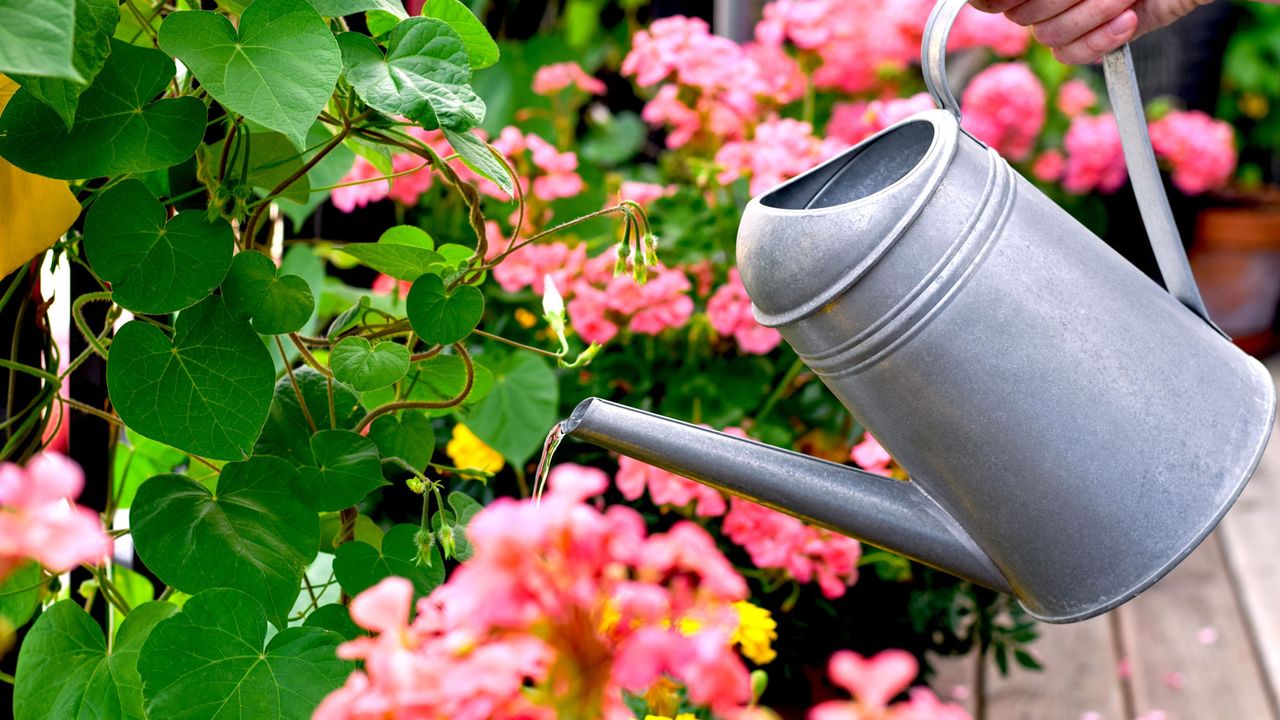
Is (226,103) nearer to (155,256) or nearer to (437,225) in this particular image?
(155,256)

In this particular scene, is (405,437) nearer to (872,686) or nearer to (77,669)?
(77,669)

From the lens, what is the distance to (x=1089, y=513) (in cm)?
56

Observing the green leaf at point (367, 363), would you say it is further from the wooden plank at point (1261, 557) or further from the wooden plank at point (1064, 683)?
the wooden plank at point (1261, 557)

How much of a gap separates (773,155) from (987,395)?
0.64 metres

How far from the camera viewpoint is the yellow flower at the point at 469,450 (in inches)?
40.9

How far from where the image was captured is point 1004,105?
6.97ft

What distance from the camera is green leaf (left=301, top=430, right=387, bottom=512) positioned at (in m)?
0.58

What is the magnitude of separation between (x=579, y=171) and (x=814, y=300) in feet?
3.28

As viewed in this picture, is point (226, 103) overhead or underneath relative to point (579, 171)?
overhead

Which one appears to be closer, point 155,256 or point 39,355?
point 155,256

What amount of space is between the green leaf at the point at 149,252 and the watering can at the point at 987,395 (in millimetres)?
181

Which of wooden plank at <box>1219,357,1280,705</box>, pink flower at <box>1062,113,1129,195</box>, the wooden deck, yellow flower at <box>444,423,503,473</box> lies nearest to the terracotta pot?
pink flower at <box>1062,113,1129,195</box>

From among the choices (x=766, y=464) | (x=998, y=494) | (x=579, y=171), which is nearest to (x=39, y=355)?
(x=766, y=464)

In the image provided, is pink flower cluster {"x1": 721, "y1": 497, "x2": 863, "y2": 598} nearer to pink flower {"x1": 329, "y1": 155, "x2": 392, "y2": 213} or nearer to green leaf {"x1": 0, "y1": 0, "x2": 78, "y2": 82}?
pink flower {"x1": 329, "y1": 155, "x2": 392, "y2": 213}
